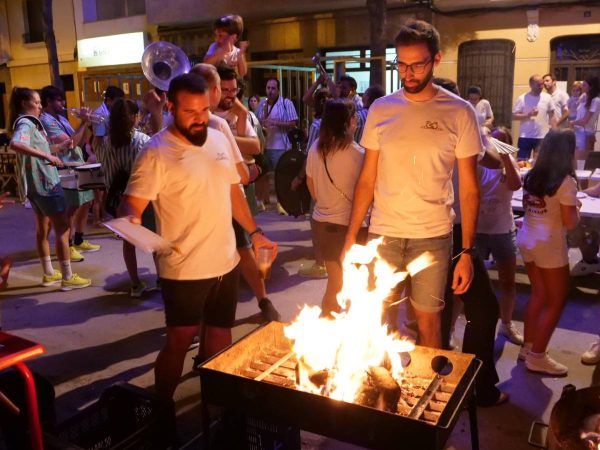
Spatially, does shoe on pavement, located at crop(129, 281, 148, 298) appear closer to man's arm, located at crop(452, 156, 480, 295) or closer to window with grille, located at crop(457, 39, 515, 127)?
man's arm, located at crop(452, 156, 480, 295)

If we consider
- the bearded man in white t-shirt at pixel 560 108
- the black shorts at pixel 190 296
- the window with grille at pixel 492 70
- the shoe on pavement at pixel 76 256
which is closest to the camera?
the black shorts at pixel 190 296

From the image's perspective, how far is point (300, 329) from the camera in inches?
114

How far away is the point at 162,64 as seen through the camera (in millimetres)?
5746

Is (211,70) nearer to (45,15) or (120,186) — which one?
(120,186)

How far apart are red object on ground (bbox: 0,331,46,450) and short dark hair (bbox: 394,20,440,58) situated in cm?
237

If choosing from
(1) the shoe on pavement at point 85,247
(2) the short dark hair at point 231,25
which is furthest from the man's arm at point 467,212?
(1) the shoe on pavement at point 85,247

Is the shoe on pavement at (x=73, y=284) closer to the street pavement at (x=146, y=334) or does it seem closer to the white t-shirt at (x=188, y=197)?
the street pavement at (x=146, y=334)

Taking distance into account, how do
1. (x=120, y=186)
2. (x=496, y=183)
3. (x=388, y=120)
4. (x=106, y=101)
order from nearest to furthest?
1. (x=388, y=120)
2. (x=496, y=183)
3. (x=120, y=186)
4. (x=106, y=101)

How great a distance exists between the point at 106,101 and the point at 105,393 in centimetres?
609

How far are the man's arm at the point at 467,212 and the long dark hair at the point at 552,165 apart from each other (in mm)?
976

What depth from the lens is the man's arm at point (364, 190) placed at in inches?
132

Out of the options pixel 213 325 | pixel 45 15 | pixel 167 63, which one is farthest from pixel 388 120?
pixel 45 15

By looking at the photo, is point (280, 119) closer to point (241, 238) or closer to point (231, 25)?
point (231, 25)

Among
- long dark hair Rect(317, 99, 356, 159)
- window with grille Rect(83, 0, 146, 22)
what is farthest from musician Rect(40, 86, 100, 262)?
window with grille Rect(83, 0, 146, 22)
